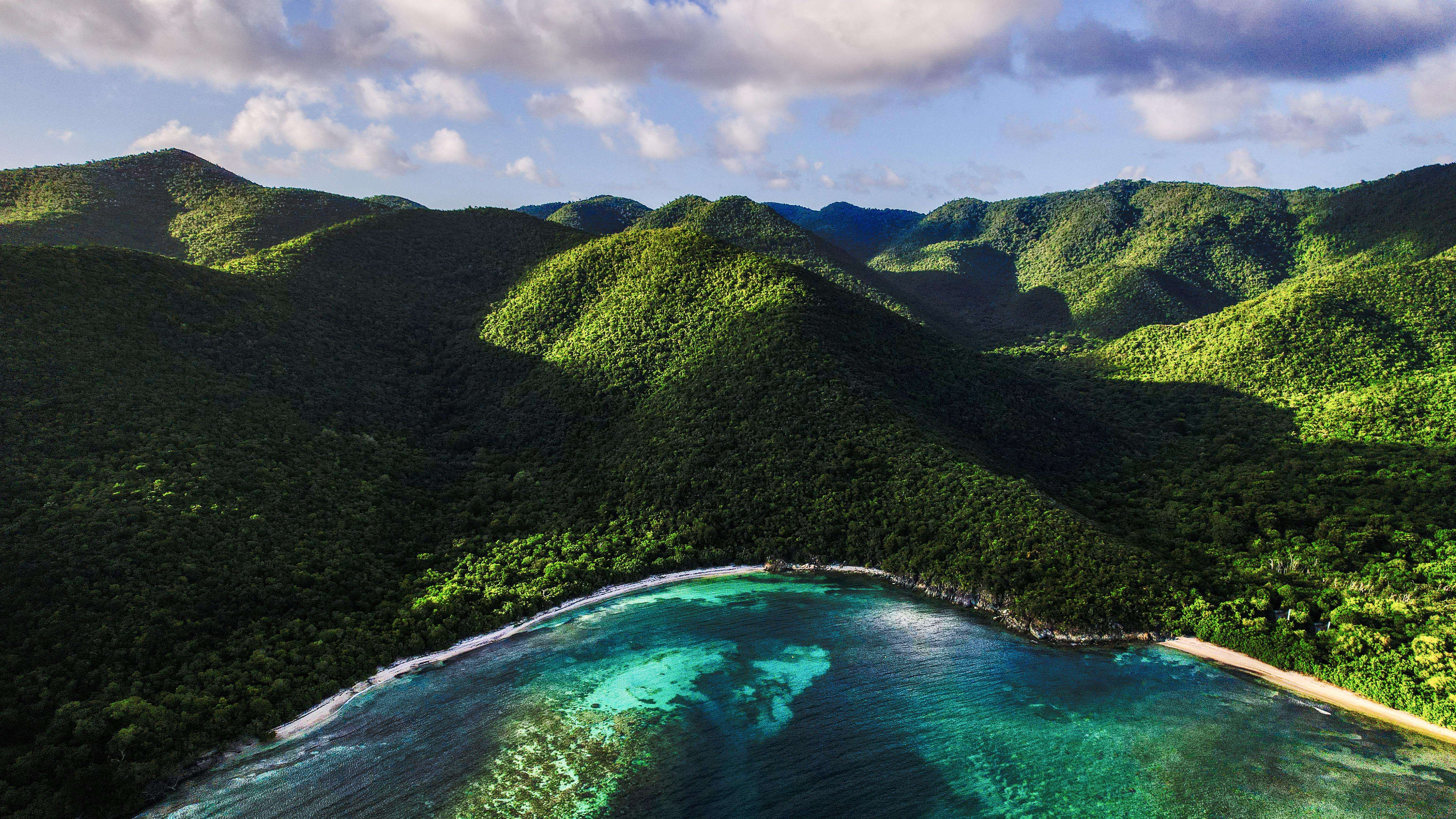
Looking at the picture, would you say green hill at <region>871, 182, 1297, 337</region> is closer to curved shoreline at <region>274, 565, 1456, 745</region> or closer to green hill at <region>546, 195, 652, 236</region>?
green hill at <region>546, 195, 652, 236</region>

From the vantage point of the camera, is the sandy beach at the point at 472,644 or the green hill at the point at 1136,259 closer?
the sandy beach at the point at 472,644

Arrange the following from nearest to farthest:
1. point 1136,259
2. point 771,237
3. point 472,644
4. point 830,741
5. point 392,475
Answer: point 830,741 < point 472,644 < point 392,475 < point 771,237 < point 1136,259

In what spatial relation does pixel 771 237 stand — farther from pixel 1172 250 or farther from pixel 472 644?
pixel 472 644

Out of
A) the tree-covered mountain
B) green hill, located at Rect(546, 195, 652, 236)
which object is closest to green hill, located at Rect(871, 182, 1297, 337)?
the tree-covered mountain

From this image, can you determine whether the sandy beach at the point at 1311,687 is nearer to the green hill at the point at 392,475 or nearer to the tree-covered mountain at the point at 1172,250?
the green hill at the point at 392,475

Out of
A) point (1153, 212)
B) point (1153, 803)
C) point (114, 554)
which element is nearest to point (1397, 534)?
point (1153, 803)

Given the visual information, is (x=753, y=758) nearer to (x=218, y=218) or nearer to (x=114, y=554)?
(x=114, y=554)

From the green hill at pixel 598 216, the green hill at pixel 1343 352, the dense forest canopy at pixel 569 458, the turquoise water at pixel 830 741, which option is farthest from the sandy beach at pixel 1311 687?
the green hill at pixel 598 216

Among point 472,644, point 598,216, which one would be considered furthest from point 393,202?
point 472,644
